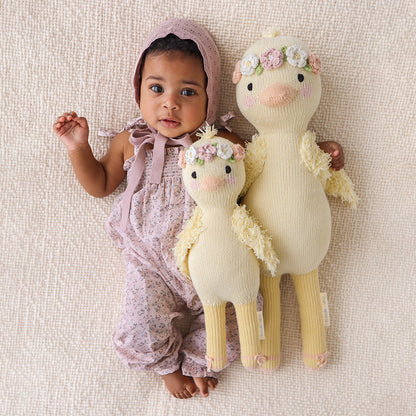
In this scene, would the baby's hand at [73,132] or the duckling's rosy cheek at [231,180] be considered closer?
the duckling's rosy cheek at [231,180]

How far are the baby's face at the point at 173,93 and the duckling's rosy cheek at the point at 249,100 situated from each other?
4.8 inches

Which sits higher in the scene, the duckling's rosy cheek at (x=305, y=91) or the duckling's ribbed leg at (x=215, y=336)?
the duckling's rosy cheek at (x=305, y=91)

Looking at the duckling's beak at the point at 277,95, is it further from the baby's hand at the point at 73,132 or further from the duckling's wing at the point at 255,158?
the baby's hand at the point at 73,132

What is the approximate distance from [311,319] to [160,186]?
501 mm

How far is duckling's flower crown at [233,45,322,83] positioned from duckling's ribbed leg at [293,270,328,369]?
0.48m

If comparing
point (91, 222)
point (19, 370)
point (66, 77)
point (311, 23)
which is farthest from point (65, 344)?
point (311, 23)

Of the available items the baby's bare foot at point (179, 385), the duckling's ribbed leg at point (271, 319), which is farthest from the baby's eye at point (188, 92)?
the baby's bare foot at point (179, 385)

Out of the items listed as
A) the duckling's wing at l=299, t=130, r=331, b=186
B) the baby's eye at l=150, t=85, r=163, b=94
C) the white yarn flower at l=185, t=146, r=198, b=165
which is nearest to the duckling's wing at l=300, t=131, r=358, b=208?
the duckling's wing at l=299, t=130, r=331, b=186

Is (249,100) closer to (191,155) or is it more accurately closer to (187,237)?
(191,155)

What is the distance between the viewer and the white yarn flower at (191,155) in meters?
0.95

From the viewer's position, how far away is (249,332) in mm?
1036

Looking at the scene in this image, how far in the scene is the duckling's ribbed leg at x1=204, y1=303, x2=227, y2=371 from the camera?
104 centimetres

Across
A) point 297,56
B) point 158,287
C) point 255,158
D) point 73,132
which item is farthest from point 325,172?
point 73,132

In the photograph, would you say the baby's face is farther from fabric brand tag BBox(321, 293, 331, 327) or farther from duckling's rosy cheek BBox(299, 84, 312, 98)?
fabric brand tag BBox(321, 293, 331, 327)
